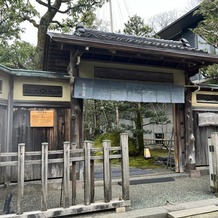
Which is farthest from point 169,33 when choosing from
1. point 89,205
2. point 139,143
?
point 89,205

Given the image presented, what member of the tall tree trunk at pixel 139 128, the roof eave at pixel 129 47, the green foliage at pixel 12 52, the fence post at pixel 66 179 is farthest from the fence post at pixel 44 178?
the green foliage at pixel 12 52

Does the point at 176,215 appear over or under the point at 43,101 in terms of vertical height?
under

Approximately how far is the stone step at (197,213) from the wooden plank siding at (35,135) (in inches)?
132

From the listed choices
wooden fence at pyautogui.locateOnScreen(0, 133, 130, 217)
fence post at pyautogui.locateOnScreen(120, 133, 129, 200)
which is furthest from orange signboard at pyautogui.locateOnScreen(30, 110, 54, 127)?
fence post at pyautogui.locateOnScreen(120, 133, 129, 200)

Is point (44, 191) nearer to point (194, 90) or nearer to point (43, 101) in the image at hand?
point (43, 101)

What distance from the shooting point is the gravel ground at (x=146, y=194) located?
464cm

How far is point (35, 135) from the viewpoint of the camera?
5.83 metres

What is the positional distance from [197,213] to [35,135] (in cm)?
438

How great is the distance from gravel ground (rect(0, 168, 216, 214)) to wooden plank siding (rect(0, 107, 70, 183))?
0.38 meters

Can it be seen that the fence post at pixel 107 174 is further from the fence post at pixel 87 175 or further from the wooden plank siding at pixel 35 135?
the wooden plank siding at pixel 35 135

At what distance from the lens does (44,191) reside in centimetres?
367

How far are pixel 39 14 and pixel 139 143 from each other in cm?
901

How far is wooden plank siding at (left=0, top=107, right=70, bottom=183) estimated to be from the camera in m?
5.68

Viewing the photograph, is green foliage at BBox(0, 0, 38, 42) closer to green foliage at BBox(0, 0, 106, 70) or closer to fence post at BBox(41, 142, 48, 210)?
green foliage at BBox(0, 0, 106, 70)
